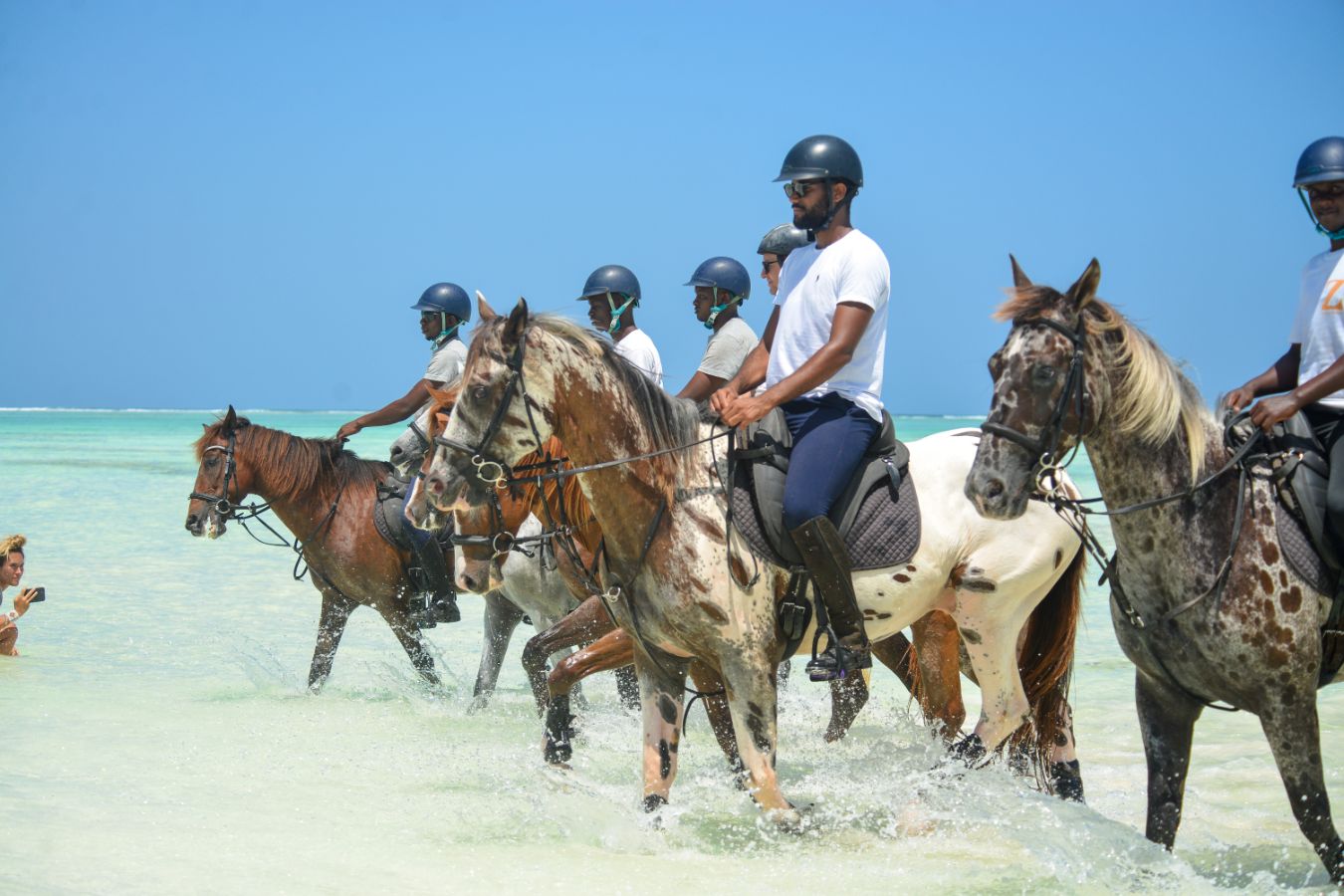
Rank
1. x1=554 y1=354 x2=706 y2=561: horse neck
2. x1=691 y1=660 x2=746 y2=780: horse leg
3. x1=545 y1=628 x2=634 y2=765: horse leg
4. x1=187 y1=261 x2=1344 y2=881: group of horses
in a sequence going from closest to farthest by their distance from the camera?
x1=187 y1=261 x2=1344 y2=881: group of horses < x1=554 y1=354 x2=706 y2=561: horse neck < x1=545 y1=628 x2=634 y2=765: horse leg < x1=691 y1=660 x2=746 y2=780: horse leg

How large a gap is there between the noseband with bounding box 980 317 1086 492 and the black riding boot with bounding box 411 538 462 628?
6188 mm

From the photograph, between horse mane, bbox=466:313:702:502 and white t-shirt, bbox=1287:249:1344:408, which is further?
horse mane, bbox=466:313:702:502

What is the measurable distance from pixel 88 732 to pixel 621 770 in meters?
3.68

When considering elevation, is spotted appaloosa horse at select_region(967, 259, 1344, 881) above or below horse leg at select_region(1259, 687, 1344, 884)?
above

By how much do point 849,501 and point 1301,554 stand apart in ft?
6.24

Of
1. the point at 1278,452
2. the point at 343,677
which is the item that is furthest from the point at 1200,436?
the point at 343,677

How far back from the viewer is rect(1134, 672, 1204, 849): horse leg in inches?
214

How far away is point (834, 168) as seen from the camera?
617 centimetres

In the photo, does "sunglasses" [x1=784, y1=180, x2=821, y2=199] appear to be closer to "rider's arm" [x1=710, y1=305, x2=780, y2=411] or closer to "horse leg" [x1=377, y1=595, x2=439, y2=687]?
"rider's arm" [x1=710, y1=305, x2=780, y2=411]

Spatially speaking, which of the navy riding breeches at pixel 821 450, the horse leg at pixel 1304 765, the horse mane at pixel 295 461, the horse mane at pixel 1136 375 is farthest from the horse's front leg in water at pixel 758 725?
the horse mane at pixel 295 461

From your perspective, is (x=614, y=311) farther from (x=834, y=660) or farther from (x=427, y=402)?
(x=834, y=660)

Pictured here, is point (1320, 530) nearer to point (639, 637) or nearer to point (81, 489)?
point (639, 637)

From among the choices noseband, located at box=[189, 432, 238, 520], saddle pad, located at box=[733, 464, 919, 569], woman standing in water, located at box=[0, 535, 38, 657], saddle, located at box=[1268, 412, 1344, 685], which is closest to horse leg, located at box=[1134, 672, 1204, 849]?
saddle, located at box=[1268, 412, 1344, 685]

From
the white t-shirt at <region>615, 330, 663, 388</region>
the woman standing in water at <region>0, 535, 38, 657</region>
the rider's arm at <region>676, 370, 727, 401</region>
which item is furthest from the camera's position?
the woman standing in water at <region>0, 535, 38, 657</region>
